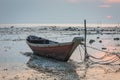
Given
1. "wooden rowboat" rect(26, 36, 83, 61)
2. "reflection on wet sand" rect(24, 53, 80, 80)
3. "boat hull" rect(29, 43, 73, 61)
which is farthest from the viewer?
"boat hull" rect(29, 43, 73, 61)

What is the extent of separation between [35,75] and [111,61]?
27.2 ft

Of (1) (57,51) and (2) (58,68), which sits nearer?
(2) (58,68)

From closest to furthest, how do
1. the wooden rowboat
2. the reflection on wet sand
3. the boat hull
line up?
the reflection on wet sand, the wooden rowboat, the boat hull

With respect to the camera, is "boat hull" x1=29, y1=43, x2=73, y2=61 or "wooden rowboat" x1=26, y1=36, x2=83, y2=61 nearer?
"wooden rowboat" x1=26, y1=36, x2=83, y2=61

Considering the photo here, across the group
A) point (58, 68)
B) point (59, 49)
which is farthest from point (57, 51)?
point (58, 68)

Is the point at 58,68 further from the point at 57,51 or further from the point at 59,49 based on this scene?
the point at 57,51

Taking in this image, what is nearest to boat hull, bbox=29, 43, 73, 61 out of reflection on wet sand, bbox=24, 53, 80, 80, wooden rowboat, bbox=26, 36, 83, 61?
wooden rowboat, bbox=26, 36, 83, 61

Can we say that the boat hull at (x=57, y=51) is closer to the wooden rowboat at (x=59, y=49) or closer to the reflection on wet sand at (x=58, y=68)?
the wooden rowboat at (x=59, y=49)

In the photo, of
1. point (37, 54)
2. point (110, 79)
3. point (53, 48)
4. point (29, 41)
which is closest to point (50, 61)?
point (53, 48)

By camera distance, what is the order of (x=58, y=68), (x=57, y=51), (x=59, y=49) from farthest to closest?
(x=57, y=51) < (x=59, y=49) < (x=58, y=68)

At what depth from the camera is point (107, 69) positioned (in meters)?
20.7

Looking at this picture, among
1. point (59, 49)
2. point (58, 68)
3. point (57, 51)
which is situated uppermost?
point (59, 49)

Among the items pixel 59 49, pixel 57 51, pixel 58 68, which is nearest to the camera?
pixel 58 68

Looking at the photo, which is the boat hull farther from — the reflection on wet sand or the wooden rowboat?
the reflection on wet sand
